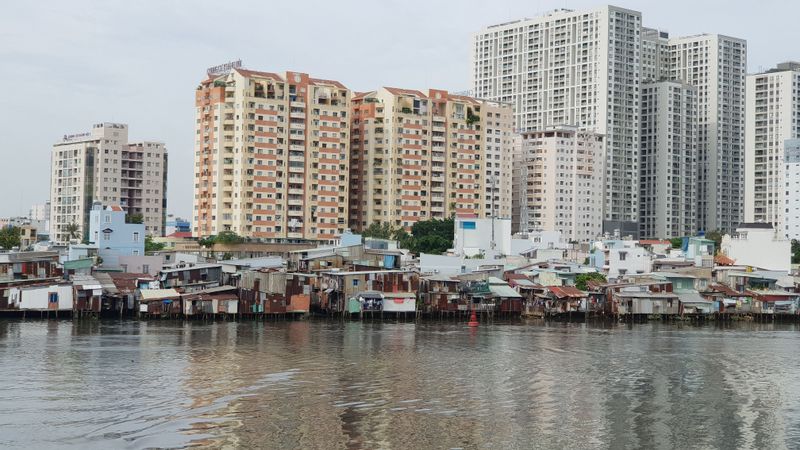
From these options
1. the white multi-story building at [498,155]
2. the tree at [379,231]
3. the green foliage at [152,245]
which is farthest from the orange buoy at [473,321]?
the white multi-story building at [498,155]

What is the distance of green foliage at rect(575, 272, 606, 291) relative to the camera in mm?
89438

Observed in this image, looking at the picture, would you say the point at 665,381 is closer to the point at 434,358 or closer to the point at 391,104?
the point at 434,358

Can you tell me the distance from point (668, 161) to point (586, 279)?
8346 cm

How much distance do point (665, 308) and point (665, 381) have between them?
137 ft

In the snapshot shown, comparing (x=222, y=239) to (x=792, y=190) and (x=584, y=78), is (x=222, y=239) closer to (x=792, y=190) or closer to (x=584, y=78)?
(x=584, y=78)

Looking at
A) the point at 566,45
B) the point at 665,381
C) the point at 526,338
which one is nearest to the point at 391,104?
the point at 566,45

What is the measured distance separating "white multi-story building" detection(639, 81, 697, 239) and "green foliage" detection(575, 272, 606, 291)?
78943 millimetres

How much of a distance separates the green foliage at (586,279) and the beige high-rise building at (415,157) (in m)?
35.9

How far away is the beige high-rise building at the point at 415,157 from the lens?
130 meters

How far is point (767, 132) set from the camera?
169625 mm

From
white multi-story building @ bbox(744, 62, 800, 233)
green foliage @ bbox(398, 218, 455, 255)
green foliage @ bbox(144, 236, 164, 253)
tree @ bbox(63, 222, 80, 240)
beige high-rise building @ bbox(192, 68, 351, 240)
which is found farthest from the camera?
white multi-story building @ bbox(744, 62, 800, 233)

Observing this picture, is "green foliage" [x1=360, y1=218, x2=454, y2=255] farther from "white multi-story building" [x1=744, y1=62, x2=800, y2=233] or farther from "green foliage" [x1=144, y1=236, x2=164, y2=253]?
"white multi-story building" [x1=744, y1=62, x2=800, y2=233]

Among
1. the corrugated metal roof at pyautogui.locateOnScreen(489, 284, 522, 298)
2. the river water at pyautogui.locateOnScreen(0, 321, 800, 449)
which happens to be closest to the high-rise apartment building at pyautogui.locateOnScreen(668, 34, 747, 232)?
the corrugated metal roof at pyautogui.locateOnScreen(489, 284, 522, 298)

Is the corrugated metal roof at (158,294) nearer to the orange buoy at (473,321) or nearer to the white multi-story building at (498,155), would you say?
the orange buoy at (473,321)
